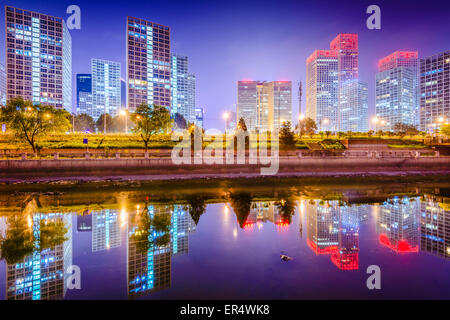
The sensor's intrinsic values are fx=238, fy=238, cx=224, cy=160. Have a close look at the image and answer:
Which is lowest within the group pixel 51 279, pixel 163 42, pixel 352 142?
pixel 51 279

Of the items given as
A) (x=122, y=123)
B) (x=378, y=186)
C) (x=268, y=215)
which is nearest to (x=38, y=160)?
(x=268, y=215)

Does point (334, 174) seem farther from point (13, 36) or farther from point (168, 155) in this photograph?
point (13, 36)

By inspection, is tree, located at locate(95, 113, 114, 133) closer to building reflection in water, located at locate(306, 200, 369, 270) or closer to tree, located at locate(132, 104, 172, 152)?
tree, located at locate(132, 104, 172, 152)

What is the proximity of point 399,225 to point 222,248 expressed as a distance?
870cm

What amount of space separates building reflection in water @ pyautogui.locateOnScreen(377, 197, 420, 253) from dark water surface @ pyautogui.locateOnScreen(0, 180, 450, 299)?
0.05 m

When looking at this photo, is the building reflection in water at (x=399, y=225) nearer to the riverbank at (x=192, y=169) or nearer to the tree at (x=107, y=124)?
the riverbank at (x=192, y=169)

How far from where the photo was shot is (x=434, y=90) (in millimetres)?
168000

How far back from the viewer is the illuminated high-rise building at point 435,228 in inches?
350

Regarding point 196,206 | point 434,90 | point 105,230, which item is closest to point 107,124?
point 196,206

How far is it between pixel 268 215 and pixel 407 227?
6.42m

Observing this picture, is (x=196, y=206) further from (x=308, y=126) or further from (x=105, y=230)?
(x=308, y=126)

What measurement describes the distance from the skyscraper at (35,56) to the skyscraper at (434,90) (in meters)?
240

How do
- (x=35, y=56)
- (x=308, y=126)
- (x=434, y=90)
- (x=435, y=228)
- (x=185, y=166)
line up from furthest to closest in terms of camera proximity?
(x=434, y=90) → (x=35, y=56) → (x=308, y=126) → (x=185, y=166) → (x=435, y=228)

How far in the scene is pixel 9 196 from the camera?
17.1 m
